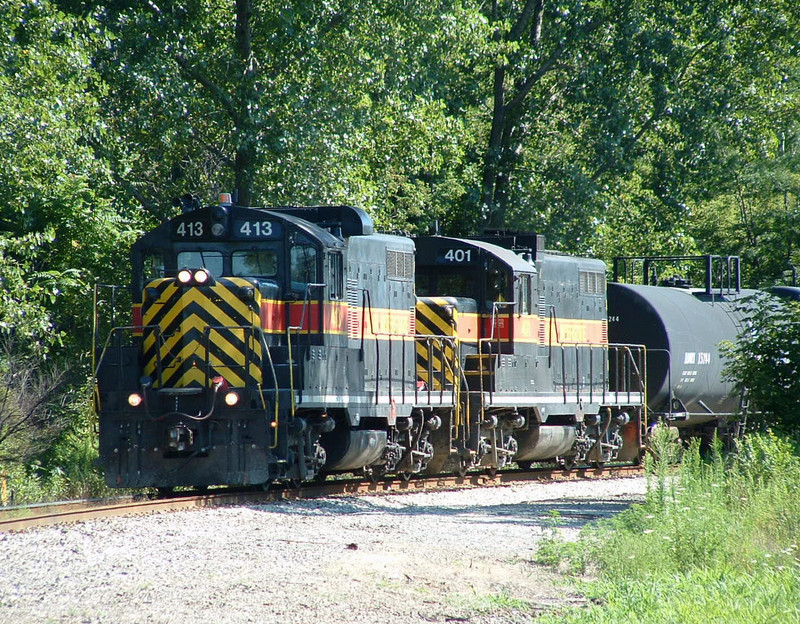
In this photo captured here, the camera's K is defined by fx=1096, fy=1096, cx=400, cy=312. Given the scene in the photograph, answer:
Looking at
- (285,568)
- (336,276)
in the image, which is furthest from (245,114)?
(285,568)

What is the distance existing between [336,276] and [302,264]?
1.60ft

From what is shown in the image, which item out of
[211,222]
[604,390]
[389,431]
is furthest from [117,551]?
[604,390]

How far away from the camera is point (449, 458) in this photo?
16.3 m

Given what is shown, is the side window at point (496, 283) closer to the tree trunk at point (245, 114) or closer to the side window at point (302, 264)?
the side window at point (302, 264)

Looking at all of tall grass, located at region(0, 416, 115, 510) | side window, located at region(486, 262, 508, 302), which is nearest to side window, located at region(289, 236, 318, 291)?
tall grass, located at region(0, 416, 115, 510)

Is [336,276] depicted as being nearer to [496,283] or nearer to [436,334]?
[436,334]

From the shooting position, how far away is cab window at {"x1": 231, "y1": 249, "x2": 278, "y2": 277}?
1277cm

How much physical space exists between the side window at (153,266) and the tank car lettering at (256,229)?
3.57ft

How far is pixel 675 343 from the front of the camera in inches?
779

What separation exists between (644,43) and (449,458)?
12.7 meters

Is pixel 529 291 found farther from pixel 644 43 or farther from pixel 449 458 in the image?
pixel 644 43

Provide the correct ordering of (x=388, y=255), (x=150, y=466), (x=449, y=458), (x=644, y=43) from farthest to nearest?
(x=644, y=43) → (x=449, y=458) → (x=388, y=255) → (x=150, y=466)

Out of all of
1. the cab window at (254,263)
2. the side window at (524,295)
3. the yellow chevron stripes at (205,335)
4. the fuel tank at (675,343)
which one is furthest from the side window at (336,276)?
the fuel tank at (675,343)

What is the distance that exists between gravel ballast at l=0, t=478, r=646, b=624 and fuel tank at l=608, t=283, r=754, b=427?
8461mm
